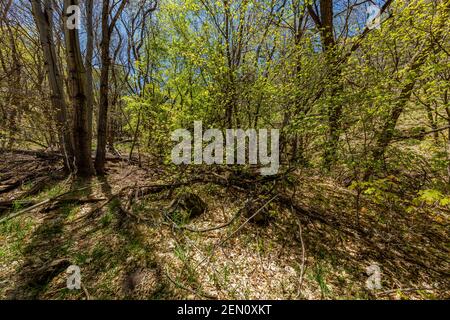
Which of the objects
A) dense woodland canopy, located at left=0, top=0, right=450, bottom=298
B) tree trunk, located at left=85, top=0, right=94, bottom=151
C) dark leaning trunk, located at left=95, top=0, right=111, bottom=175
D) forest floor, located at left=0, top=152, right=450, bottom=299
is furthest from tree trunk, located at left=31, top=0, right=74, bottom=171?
forest floor, located at left=0, top=152, right=450, bottom=299

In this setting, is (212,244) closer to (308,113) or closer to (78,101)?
(308,113)

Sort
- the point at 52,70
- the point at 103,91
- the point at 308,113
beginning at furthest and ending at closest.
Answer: the point at 103,91 < the point at 52,70 < the point at 308,113

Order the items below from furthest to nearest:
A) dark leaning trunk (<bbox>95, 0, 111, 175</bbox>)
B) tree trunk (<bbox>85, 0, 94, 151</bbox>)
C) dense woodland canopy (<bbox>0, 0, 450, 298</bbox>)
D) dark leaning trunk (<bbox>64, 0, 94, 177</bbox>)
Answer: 1. dark leaning trunk (<bbox>95, 0, 111, 175</bbox>)
2. tree trunk (<bbox>85, 0, 94, 151</bbox>)
3. dark leaning trunk (<bbox>64, 0, 94, 177</bbox>)
4. dense woodland canopy (<bbox>0, 0, 450, 298</bbox>)

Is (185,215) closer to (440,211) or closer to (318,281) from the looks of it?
(318,281)

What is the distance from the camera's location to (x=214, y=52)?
4.27 metres

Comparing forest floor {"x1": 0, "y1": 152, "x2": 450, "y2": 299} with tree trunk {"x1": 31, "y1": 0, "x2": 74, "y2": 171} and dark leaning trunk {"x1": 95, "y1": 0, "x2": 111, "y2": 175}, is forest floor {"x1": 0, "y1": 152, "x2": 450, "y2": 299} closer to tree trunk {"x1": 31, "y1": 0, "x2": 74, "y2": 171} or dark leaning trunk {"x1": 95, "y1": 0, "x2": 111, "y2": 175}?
dark leaning trunk {"x1": 95, "y1": 0, "x2": 111, "y2": 175}

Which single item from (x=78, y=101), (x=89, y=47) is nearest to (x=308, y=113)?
(x=78, y=101)

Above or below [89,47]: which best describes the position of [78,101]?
below

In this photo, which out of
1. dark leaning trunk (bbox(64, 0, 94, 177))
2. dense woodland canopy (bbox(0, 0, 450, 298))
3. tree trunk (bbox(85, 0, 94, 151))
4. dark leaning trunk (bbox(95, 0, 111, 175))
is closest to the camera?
→ dense woodland canopy (bbox(0, 0, 450, 298))

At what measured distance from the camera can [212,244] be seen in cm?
297

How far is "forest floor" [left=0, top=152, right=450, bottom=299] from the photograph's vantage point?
7.59 ft

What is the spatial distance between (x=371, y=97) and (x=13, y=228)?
5.87 m

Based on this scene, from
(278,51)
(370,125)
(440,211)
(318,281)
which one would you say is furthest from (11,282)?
(440,211)

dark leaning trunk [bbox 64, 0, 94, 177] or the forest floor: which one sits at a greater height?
dark leaning trunk [bbox 64, 0, 94, 177]
